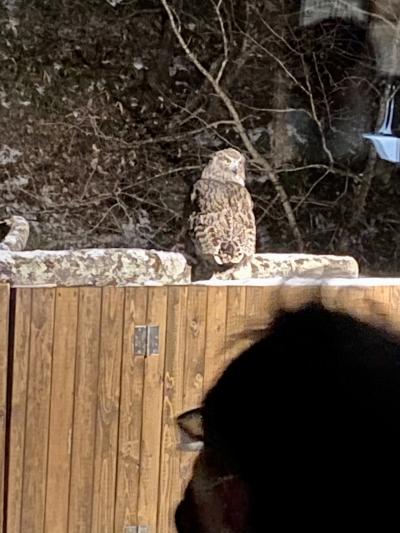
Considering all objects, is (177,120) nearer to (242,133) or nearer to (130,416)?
(242,133)

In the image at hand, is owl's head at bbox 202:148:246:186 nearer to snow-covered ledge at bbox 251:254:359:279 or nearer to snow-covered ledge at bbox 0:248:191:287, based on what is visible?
snow-covered ledge at bbox 251:254:359:279

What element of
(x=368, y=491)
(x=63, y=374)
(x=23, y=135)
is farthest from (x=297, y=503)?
(x=23, y=135)

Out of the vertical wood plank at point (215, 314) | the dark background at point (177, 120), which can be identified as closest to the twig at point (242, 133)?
the dark background at point (177, 120)

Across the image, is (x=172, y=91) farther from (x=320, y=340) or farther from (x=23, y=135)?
(x=320, y=340)

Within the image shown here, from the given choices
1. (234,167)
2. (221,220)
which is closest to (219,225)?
(221,220)

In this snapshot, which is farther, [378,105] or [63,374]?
[378,105]

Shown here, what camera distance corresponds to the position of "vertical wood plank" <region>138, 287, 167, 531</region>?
1488 mm

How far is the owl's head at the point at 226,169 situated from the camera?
226 centimetres

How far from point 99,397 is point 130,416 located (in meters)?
0.07

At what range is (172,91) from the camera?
2.64 m

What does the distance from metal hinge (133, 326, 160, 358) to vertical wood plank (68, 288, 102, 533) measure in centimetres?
7

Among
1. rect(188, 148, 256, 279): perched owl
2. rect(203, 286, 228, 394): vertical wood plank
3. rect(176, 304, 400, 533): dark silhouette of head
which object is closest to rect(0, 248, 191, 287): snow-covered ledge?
rect(203, 286, 228, 394): vertical wood plank

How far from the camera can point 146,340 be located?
58.6 inches

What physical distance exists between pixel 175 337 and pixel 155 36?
1.37 meters
